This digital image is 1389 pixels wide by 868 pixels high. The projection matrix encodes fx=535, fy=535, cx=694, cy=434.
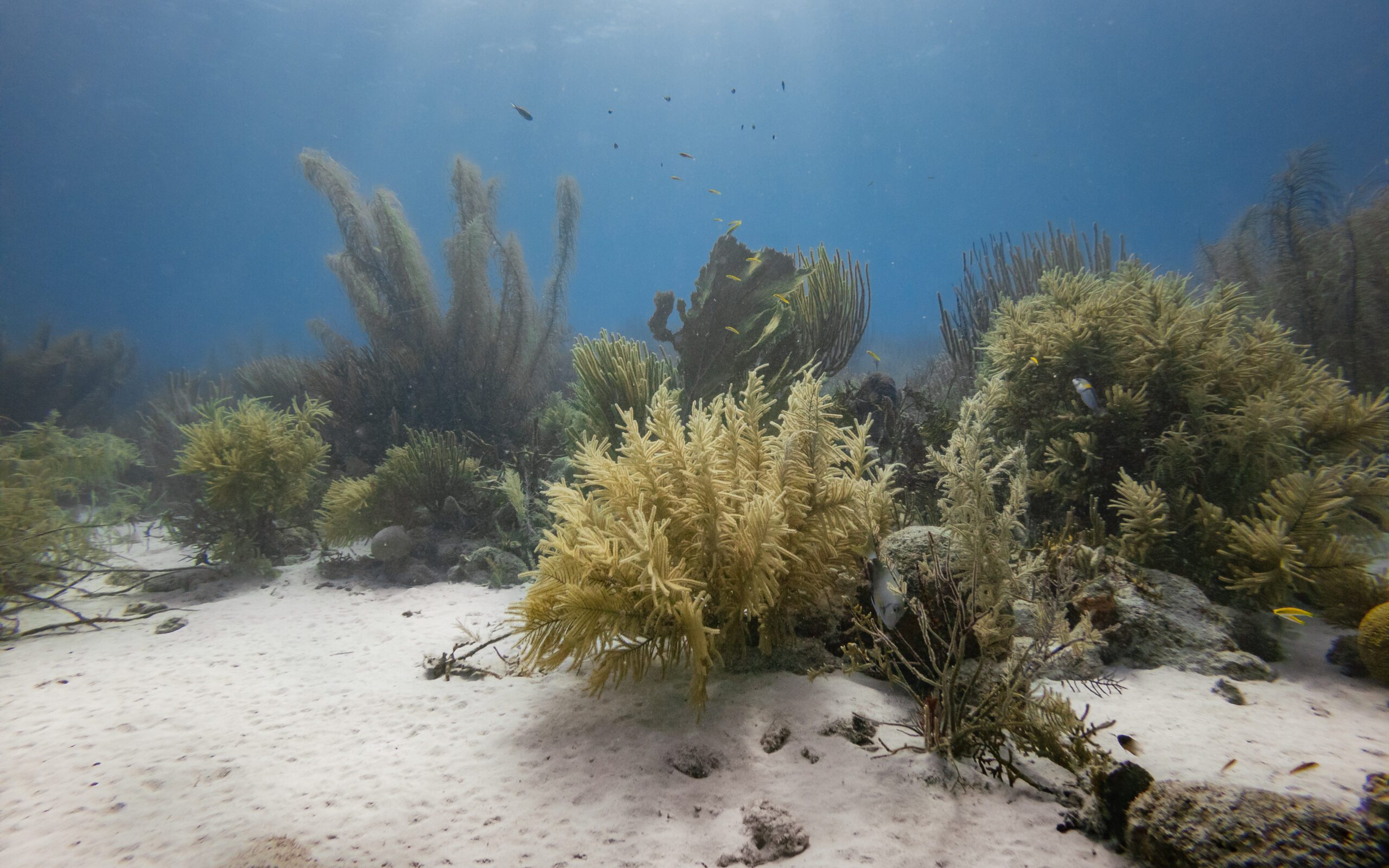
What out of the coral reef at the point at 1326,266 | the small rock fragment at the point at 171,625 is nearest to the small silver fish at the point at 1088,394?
the coral reef at the point at 1326,266

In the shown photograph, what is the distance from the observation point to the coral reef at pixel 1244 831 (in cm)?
119

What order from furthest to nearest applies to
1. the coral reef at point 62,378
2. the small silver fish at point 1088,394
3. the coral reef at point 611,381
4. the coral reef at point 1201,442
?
the coral reef at point 62,378 → the coral reef at point 611,381 → the small silver fish at point 1088,394 → the coral reef at point 1201,442

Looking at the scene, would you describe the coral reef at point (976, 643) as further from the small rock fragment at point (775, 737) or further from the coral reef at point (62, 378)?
the coral reef at point (62, 378)

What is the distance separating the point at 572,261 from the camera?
1013 cm

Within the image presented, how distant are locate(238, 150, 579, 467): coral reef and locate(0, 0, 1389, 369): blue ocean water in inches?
43.3

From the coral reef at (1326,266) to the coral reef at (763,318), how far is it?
4336 millimetres

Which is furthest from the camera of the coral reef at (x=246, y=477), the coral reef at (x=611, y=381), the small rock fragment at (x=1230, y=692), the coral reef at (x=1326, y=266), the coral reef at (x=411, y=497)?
the coral reef at (x=1326, y=266)

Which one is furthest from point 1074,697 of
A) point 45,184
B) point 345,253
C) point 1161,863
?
point 45,184

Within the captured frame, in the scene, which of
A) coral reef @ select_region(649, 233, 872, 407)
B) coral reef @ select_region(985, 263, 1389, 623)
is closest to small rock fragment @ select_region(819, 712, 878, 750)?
coral reef @ select_region(985, 263, 1389, 623)

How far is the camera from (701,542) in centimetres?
232

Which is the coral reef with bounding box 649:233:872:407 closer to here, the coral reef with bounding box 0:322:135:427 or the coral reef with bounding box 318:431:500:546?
the coral reef with bounding box 318:431:500:546

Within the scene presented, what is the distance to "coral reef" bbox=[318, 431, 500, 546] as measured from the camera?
5.49 metres

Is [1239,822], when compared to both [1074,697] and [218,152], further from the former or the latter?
[218,152]

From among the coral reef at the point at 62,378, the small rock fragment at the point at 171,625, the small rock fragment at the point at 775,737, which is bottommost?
the small rock fragment at the point at 171,625
